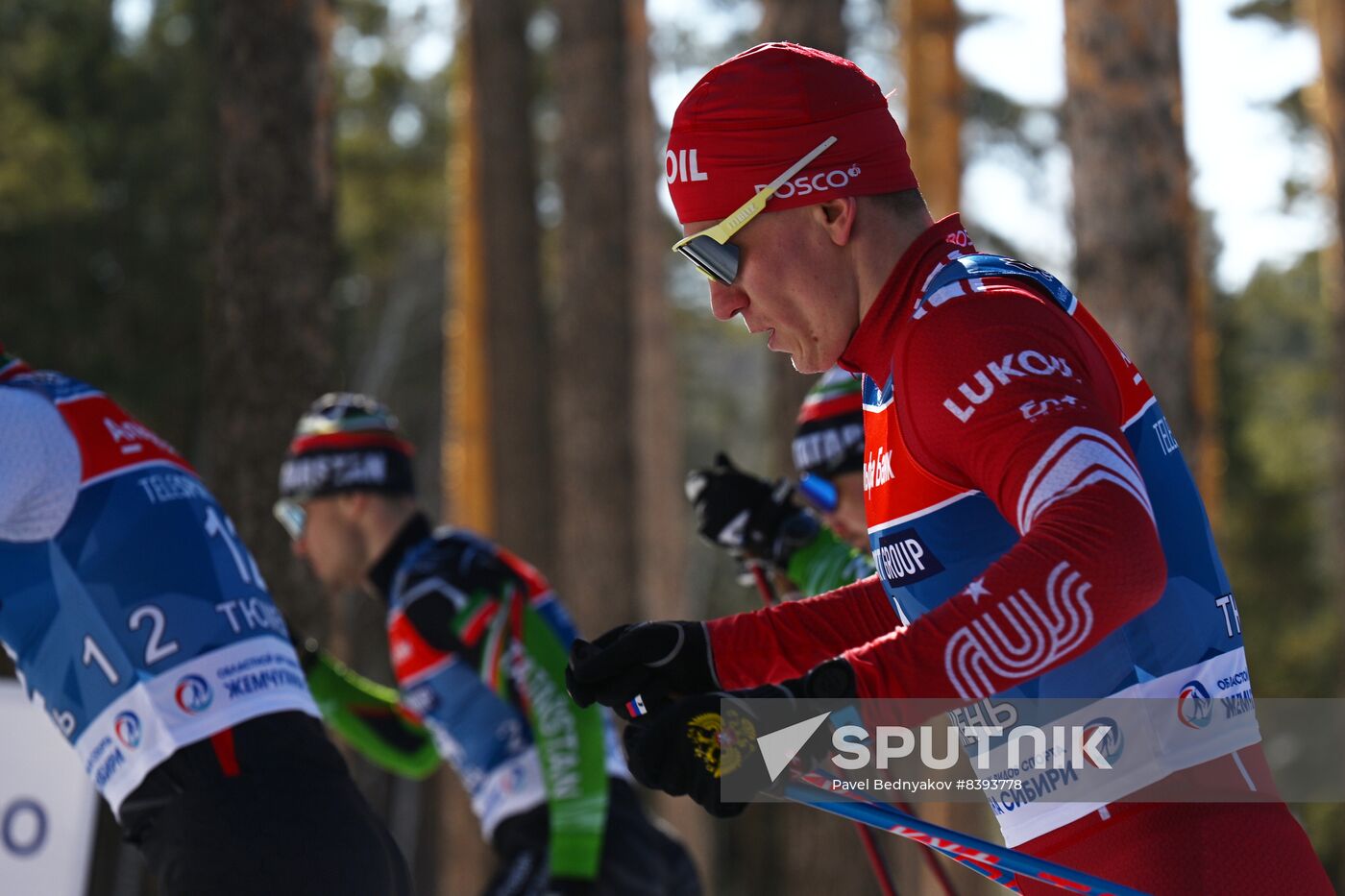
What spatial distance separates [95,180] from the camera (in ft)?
65.3

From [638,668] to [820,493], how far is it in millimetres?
2502

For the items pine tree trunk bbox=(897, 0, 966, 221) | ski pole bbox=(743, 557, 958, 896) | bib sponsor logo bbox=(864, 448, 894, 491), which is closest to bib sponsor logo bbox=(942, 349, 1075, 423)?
bib sponsor logo bbox=(864, 448, 894, 491)

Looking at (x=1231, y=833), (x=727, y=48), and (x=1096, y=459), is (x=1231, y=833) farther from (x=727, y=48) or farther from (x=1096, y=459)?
(x=727, y=48)

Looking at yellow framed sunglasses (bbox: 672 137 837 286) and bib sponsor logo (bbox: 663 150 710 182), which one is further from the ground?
bib sponsor logo (bbox: 663 150 710 182)

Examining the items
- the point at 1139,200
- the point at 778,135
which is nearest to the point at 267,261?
the point at 1139,200

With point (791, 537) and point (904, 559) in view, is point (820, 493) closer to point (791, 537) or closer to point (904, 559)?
point (791, 537)

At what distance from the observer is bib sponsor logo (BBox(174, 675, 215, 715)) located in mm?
2879

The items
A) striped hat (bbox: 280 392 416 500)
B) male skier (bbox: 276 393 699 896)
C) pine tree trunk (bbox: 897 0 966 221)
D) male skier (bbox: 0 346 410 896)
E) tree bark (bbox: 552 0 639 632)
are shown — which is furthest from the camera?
pine tree trunk (bbox: 897 0 966 221)

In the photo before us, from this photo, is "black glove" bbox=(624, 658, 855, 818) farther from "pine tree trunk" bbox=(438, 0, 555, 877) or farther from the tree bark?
"pine tree trunk" bbox=(438, 0, 555, 877)

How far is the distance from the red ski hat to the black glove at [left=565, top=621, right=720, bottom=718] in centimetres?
63

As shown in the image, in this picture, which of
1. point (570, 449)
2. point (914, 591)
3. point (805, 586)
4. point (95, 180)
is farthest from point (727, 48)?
point (914, 591)

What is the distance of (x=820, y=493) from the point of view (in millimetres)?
4539

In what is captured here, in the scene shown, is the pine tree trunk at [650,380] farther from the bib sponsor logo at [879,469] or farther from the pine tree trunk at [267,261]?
the bib sponsor logo at [879,469]

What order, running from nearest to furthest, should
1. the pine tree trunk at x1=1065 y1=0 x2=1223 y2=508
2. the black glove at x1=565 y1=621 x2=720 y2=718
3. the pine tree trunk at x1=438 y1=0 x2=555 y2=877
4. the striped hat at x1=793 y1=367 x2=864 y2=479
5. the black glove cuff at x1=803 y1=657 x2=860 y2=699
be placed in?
1. the black glove cuff at x1=803 y1=657 x2=860 y2=699
2. the black glove at x1=565 y1=621 x2=720 y2=718
3. the striped hat at x1=793 y1=367 x2=864 y2=479
4. the pine tree trunk at x1=1065 y1=0 x2=1223 y2=508
5. the pine tree trunk at x1=438 y1=0 x2=555 y2=877
